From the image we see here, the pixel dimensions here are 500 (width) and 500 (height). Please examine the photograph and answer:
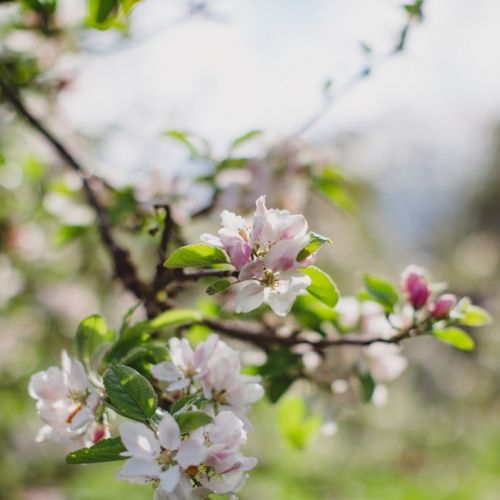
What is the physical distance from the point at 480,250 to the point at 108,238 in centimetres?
787

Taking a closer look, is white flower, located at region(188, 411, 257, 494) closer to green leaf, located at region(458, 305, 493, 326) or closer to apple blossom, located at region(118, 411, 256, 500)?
apple blossom, located at region(118, 411, 256, 500)

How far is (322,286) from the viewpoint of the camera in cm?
85

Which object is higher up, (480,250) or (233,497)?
(233,497)

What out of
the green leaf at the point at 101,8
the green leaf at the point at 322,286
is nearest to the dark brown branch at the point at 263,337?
the green leaf at the point at 322,286

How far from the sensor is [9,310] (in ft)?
7.94

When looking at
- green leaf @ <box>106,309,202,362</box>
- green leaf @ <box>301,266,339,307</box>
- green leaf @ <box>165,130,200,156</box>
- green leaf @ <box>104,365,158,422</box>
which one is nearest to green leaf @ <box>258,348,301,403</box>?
green leaf @ <box>106,309,202,362</box>

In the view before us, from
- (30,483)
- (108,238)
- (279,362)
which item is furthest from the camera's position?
(30,483)

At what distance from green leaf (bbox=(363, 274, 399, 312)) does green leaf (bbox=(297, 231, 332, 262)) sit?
29cm

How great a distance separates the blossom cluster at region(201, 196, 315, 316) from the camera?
0.76 meters

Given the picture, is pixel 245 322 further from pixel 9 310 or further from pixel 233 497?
pixel 9 310

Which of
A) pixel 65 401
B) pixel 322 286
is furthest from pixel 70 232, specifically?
pixel 322 286

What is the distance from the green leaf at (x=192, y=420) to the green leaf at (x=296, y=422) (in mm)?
644

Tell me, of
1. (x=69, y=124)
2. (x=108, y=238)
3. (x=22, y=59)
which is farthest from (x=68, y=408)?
(x=69, y=124)

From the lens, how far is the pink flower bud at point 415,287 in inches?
39.3
